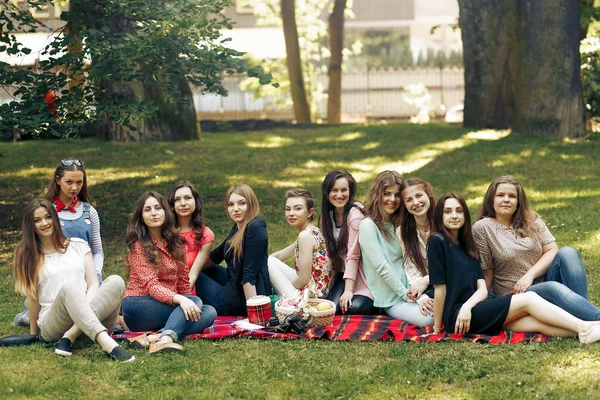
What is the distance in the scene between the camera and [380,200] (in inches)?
284

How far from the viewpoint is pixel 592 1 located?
16234 millimetres

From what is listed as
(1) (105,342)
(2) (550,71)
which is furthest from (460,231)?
(2) (550,71)

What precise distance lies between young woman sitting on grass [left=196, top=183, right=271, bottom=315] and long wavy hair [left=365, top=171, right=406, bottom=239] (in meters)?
0.81

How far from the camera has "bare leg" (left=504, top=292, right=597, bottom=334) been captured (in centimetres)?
608

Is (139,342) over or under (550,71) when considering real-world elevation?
under

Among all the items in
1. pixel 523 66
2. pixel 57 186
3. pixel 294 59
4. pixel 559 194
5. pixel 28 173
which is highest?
pixel 294 59

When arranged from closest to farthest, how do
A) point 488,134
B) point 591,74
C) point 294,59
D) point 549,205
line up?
point 549,205 → point 488,134 → point 591,74 → point 294,59

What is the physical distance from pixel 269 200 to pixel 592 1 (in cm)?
734

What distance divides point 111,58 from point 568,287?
Result: 5020 mm

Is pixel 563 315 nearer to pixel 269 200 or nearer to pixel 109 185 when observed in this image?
pixel 269 200

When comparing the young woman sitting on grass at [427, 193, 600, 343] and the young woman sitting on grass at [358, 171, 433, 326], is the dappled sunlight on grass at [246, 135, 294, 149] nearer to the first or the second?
the young woman sitting on grass at [358, 171, 433, 326]

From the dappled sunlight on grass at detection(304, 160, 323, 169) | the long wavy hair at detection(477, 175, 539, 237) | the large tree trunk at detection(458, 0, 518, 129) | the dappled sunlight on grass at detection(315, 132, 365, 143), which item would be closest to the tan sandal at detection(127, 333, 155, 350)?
the long wavy hair at detection(477, 175, 539, 237)

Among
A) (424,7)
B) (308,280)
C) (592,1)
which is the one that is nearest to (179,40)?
(308,280)

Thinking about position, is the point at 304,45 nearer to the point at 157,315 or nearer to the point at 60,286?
the point at 157,315
